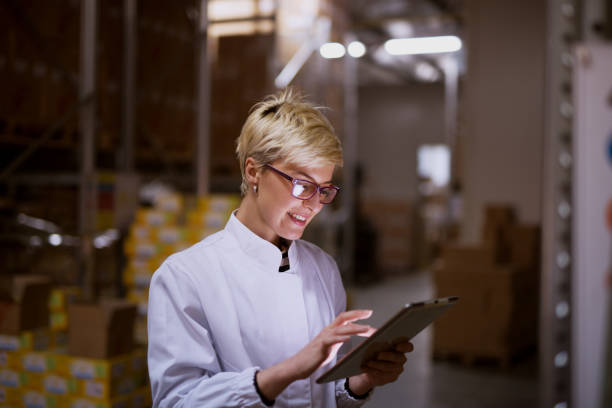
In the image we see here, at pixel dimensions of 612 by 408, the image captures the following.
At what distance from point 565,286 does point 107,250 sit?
4.21 meters

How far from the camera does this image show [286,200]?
5.34 feet

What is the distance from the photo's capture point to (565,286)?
101 inches

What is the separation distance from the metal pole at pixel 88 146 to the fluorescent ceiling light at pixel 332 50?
3.94 meters

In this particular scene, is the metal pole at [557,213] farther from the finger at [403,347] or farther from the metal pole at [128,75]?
the metal pole at [128,75]

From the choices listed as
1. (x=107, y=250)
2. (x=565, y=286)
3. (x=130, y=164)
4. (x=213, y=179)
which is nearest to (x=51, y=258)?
(x=107, y=250)

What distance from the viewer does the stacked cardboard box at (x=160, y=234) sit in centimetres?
510

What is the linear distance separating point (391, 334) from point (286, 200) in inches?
17.4

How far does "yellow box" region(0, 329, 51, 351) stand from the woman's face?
2.91m

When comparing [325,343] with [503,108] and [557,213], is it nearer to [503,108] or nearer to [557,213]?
[557,213]

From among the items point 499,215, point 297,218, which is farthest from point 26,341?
point 499,215

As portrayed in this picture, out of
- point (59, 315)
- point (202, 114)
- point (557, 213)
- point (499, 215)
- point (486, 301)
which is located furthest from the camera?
point (499, 215)

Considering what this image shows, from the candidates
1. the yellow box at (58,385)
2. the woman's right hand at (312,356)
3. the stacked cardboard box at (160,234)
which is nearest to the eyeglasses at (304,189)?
the woman's right hand at (312,356)

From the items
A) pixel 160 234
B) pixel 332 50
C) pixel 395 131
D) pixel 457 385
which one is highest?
pixel 332 50

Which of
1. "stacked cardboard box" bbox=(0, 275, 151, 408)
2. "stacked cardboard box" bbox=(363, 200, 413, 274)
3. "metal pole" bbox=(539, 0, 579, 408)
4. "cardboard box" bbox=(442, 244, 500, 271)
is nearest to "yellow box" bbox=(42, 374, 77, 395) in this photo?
"stacked cardboard box" bbox=(0, 275, 151, 408)
